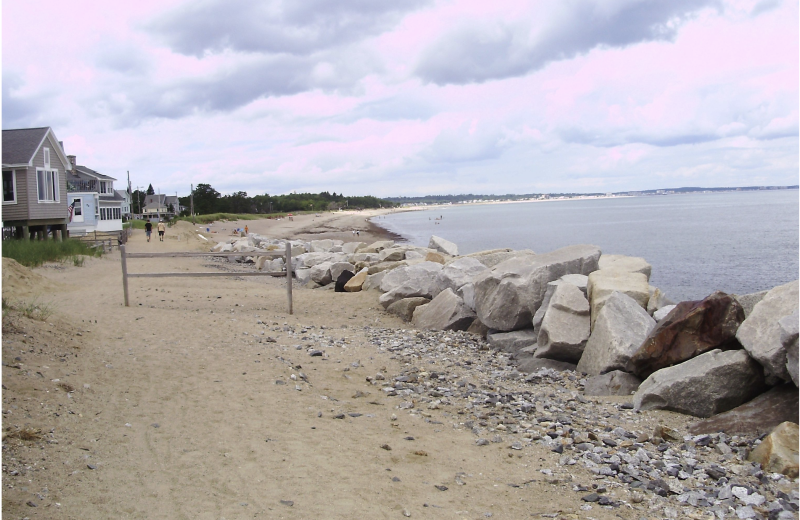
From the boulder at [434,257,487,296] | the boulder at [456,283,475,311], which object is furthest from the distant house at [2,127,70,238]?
the boulder at [456,283,475,311]

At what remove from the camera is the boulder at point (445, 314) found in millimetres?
11891

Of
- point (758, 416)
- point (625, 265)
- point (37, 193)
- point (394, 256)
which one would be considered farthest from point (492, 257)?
point (37, 193)

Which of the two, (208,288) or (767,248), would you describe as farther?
(767,248)

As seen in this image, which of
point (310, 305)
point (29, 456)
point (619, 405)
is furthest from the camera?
point (310, 305)

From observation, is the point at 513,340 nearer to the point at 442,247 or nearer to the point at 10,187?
the point at 442,247

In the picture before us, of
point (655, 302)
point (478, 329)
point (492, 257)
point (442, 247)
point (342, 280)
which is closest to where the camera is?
point (655, 302)

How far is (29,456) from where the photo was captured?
4.79 m

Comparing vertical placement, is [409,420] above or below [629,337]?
below

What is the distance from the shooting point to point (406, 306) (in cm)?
1324

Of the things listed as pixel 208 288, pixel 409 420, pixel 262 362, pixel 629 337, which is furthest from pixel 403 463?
pixel 208 288

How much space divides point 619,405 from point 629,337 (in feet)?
4.74

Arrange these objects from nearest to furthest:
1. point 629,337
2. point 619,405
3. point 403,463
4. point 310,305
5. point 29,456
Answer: point 29,456 < point 403,463 < point 619,405 < point 629,337 < point 310,305

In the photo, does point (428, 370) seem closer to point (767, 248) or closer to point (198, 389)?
point (198, 389)

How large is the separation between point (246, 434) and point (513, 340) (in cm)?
583
